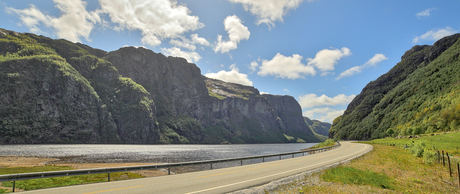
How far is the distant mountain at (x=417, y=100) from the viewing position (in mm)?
57875

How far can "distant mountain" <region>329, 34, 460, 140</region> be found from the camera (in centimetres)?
5788

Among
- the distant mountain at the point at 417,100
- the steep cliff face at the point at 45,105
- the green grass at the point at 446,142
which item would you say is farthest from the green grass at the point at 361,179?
the steep cliff face at the point at 45,105

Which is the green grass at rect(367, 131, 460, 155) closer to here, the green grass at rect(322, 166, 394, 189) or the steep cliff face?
the green grass at rect(322, 166, 394, 189)

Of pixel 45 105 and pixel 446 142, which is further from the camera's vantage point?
pixel 45 105

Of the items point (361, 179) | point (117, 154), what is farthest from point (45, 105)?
point (361, 179)

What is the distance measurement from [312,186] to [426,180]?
26.0 feet

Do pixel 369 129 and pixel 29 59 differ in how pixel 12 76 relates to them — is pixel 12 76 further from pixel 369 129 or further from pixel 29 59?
pixel 369 129

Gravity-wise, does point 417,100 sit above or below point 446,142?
above

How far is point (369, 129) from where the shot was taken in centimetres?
12000

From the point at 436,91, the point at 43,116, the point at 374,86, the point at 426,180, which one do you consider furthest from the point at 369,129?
the point at 43,116

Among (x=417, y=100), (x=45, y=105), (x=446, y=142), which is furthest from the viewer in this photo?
(x=45, y=105)

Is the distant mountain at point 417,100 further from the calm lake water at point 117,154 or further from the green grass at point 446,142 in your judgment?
the calm lake water at point 117,154

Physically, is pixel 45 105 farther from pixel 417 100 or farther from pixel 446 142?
pixel 417 100

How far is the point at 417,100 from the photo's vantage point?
89.6 meters
